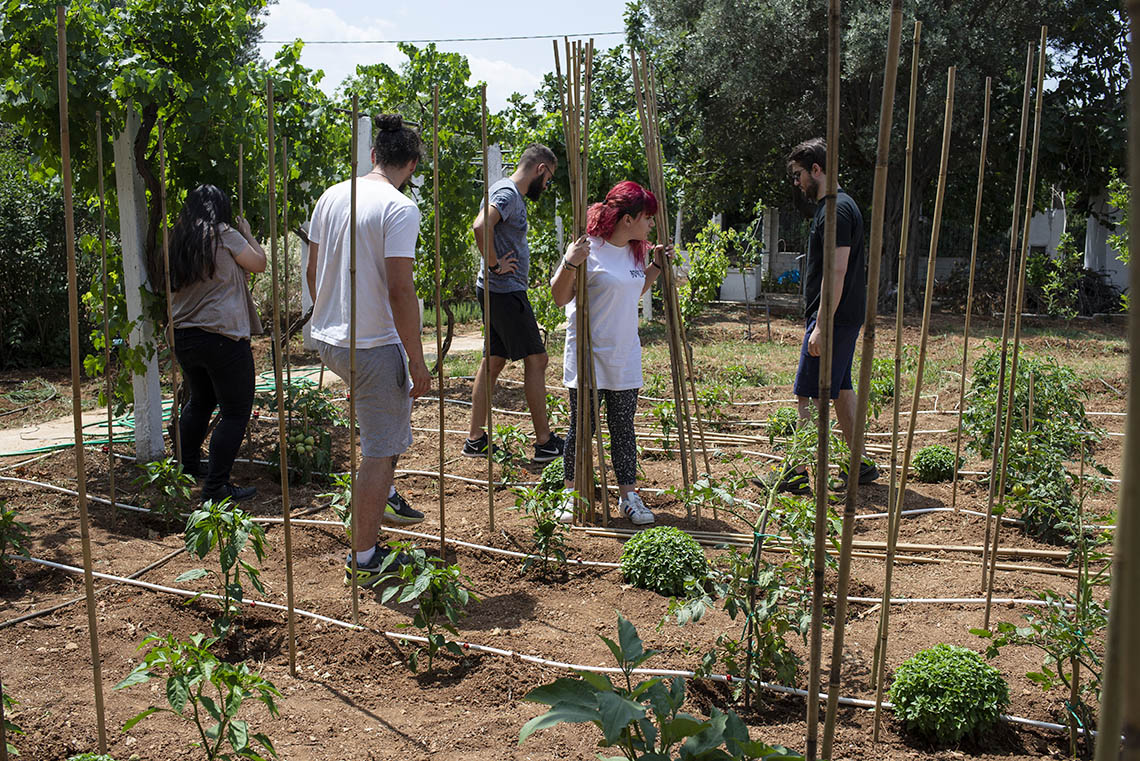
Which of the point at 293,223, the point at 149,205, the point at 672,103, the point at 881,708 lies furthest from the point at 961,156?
the point at 881,708

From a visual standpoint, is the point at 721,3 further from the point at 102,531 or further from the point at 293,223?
the point at 102,531

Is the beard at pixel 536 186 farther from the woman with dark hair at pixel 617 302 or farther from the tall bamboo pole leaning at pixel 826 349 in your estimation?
the tall bamboo pole leaning at pixel 826 349

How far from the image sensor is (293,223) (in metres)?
5.89

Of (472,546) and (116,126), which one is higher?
(116,126)

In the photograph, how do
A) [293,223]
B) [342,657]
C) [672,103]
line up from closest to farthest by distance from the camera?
[342,657] → [293,223] → [672,103]

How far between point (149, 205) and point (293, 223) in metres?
1.07

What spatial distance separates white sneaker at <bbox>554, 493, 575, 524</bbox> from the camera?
356cm

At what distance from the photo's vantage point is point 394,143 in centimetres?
337

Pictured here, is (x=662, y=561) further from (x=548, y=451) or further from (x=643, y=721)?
(x=548, y=451)

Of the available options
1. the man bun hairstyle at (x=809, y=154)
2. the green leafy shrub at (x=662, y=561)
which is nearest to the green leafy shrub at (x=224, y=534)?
the green leafy shrub at (x=662, y=561)

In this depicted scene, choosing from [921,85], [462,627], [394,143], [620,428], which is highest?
[921,85]

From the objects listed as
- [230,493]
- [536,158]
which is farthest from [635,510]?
[536,158]

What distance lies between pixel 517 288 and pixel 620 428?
1.46m

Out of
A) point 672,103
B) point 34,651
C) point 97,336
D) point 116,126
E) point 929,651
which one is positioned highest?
point 672,103
